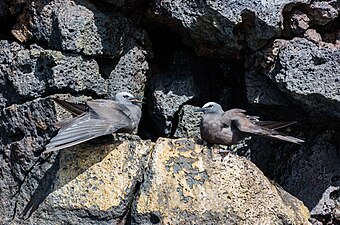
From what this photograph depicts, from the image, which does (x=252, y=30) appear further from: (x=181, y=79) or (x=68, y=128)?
(x=68, y=128)

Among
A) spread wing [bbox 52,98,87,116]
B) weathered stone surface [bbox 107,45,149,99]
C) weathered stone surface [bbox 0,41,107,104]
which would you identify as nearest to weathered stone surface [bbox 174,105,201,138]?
weathered stone surface [bbox 107,45,149,99]

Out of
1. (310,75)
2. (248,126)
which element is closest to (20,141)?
(248,126)

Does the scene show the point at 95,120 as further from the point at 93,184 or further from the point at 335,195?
the point at 335,195

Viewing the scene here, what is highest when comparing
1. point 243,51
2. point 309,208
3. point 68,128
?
point 243,51

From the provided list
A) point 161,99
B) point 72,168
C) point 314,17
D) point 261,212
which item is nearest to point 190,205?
point 261,212

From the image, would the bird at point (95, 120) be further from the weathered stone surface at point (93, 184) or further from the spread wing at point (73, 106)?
the weathered stone surface at point (93, 184)

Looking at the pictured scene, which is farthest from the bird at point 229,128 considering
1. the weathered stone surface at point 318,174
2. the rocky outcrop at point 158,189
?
the weathered stone surface at point 318,174

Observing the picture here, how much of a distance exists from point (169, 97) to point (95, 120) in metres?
0.88

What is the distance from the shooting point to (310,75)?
4754 millimetres

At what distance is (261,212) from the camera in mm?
4500

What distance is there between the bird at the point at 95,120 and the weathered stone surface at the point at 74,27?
1.27 feet

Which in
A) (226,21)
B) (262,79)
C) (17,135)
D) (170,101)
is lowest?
(17,135)

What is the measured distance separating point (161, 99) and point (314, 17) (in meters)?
1.14

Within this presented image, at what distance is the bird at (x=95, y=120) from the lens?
435 cm
